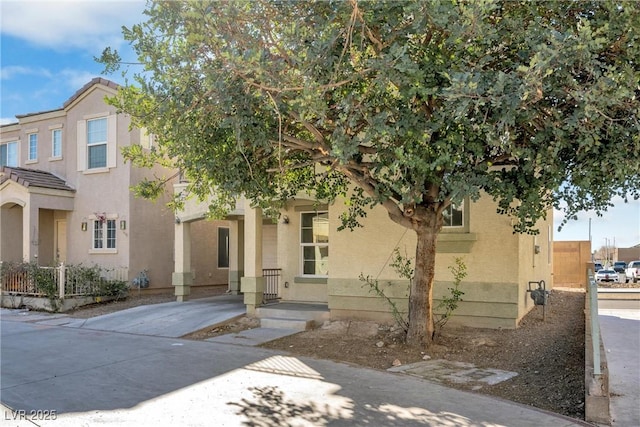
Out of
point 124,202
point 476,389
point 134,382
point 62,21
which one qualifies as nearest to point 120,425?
point 134,382

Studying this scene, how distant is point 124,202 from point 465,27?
50.2 ft

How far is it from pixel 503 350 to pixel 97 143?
16.3 meters

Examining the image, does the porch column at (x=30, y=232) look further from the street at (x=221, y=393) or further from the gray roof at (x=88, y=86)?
the street at (x=221, y=393)

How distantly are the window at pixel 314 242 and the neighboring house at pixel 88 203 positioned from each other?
6.49m

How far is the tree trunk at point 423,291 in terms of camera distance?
30.8 ft

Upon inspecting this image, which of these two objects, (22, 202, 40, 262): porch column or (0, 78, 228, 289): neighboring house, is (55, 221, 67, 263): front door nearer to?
(0, 78, 228, 289): neighboring house

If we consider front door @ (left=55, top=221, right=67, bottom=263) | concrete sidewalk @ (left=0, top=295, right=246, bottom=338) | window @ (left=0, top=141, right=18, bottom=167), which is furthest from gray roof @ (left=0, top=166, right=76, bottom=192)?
concrete sidewalk @ (left=0, top=295, right=246, bottom=338)

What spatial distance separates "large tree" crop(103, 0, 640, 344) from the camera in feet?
21.0

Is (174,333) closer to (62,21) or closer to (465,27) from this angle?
(62,21)

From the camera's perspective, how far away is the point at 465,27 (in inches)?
258

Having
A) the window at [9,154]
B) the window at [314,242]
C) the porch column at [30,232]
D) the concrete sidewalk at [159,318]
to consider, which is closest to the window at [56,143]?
the window at [9,154]

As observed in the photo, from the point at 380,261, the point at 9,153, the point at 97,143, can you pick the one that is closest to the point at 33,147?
the point at 9,153

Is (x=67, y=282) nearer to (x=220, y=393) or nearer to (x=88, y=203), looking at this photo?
(x=88, y=203)

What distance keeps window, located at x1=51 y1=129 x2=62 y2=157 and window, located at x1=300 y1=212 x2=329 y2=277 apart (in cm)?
1189
